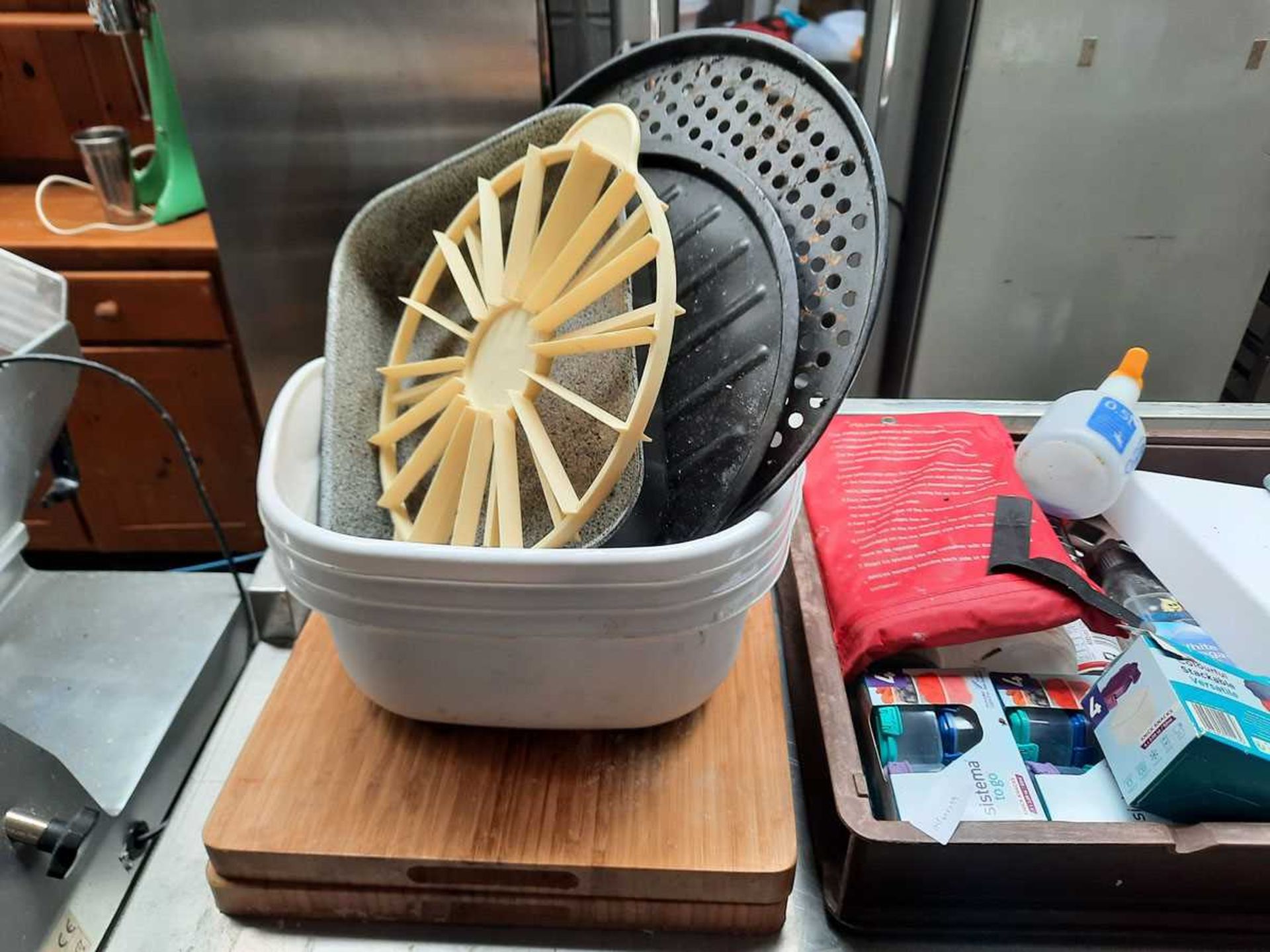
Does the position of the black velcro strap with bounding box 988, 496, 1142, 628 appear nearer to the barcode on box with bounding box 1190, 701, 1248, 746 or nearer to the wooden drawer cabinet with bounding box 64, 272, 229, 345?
the barcode on box with bounding box 1190, 701, 1248, 746

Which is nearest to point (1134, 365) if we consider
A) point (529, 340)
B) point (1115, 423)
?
point (1115, 423)

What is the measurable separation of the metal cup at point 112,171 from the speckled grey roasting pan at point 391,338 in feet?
3.18

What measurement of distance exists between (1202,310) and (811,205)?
1273 millimetres

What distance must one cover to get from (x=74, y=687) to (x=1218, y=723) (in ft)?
2.19

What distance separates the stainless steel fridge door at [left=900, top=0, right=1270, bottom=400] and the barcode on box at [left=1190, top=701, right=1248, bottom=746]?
107cm

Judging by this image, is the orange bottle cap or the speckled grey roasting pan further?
the orange bottle cap

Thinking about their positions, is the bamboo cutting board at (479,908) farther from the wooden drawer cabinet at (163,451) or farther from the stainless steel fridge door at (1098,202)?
the stainless steel fridge door at (1098,202)

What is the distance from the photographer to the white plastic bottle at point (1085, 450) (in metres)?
0.64

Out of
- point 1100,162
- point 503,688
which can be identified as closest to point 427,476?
point 503,688

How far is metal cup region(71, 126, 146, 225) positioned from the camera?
1.27m

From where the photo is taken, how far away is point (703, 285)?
0.48 metres

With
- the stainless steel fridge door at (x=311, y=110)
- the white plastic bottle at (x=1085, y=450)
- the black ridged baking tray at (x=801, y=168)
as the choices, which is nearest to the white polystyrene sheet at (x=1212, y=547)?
the white plastic bottle at (x=1085, y=450)

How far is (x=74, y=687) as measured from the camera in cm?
54

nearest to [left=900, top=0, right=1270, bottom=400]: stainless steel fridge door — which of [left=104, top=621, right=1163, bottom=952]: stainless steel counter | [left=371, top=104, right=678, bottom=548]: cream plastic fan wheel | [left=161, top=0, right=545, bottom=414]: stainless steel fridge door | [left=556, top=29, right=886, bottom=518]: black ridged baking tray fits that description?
[left=161, top=0, right=545, bottom=414]: stainless steel fridge door
